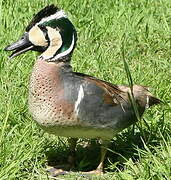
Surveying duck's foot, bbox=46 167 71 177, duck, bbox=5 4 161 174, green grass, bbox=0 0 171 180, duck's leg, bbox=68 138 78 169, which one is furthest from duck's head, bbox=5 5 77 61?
duck's foot, bbox=46 167 71 177

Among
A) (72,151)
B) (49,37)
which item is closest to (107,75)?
(72,151)

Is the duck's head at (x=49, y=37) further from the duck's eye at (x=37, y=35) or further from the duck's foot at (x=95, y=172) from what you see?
the duck's foot at (x=95, y=172)

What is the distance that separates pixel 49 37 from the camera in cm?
448

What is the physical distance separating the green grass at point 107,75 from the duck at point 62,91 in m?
0.21

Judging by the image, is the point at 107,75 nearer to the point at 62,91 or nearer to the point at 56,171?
the point at 56,171

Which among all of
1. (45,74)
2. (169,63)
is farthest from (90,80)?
(169,63)

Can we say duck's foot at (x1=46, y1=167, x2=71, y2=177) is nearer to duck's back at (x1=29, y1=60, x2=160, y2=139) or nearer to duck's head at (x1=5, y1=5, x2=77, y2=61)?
duck's back at (x1=29, y1=60, x2=160, y2=139)

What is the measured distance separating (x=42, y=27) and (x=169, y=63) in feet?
7.77

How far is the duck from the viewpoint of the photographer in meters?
4.36

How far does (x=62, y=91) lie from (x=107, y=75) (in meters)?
1.65

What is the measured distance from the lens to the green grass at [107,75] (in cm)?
448

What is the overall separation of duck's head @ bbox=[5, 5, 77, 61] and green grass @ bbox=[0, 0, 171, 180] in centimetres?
48

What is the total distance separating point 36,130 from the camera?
16.2ft

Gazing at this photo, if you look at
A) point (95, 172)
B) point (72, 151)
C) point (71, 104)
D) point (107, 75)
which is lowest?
point (95, 172)
